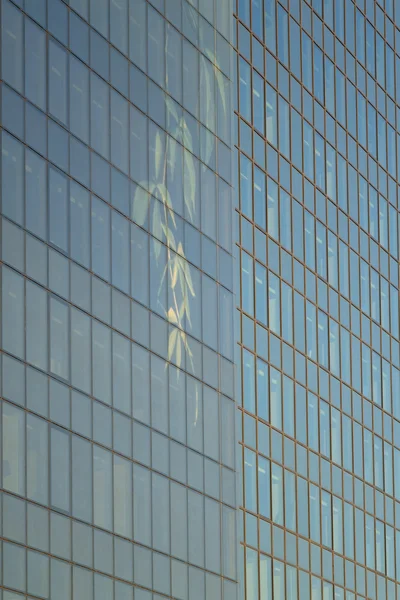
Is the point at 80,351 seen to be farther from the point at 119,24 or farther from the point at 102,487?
the point at 119,24

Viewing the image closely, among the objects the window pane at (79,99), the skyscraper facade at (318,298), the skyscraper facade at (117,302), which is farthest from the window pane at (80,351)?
the skyscraper facade at (318,298)

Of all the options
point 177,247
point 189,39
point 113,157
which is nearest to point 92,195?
point 113,157

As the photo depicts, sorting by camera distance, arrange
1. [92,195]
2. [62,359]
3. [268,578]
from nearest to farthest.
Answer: [62,359], [92,195], [268,578]

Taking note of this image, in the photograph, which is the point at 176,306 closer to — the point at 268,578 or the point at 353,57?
the point at 268,578

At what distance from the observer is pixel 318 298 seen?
6975 cm

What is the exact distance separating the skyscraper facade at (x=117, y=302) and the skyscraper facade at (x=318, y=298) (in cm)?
443

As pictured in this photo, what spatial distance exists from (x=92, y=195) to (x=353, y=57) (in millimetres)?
29733

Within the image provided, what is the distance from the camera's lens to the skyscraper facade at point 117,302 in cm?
4519

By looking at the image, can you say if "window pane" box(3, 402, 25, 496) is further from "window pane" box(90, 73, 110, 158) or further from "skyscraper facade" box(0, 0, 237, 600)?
"window pane" box(90, 73, 110, 158)

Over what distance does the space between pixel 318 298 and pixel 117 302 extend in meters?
20.7

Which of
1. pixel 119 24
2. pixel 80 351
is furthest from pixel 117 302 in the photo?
pixel 119 24

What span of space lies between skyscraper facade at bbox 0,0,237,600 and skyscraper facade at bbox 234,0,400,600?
14.5 feet

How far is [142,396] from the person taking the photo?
51281 millimetres

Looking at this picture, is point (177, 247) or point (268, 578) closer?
point (177, 247)
